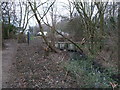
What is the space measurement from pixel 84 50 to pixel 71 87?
15.7 ft

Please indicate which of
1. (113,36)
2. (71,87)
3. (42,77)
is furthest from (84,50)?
(71,87)

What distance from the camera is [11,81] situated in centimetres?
437

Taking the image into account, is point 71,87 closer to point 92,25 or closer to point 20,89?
point 20,89

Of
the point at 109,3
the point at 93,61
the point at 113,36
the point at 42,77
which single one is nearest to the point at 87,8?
the point at 109,3

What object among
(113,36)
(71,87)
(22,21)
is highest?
(22,21)

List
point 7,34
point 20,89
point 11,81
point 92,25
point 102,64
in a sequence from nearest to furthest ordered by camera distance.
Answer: point 20,89 → point 11,81 → point 102,64 → point 92,25 → point 7,34

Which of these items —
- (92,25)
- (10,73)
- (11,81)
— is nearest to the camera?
(11,81)

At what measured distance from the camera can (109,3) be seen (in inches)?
332

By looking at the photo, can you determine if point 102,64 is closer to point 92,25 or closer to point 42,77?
point 92,25

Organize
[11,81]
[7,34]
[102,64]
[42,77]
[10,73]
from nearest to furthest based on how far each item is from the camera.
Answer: [11,81] → [42,77] → [10,73] → [102,64] → [7,34]

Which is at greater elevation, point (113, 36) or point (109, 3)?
point (109, 3)

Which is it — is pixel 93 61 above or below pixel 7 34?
below

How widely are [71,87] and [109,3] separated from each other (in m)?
5.63

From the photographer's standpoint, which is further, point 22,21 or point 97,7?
point 22,21
